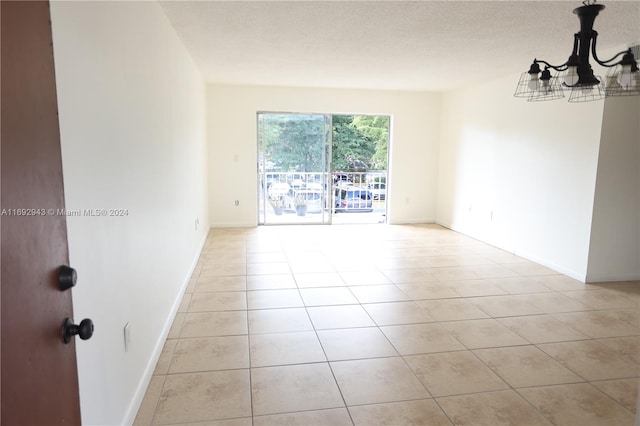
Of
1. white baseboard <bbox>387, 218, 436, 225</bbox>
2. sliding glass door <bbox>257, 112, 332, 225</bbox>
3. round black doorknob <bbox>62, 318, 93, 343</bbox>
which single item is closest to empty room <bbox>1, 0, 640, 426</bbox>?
round black doorknob <bbox>62, 318, 93, 343</bbox>

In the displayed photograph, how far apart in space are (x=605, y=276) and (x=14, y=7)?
474cm

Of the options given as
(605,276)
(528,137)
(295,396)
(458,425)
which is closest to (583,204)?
(605,276)

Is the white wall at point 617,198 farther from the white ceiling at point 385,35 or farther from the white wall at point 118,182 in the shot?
the white wall at point 118,182

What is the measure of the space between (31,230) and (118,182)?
3.08ft

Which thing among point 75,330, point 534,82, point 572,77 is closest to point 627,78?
point 572,77

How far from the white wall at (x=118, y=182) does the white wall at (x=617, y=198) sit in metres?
3.80

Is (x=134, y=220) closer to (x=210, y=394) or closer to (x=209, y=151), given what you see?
(x=210, y=394)

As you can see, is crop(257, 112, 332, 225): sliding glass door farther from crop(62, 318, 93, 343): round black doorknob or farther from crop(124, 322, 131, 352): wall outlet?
crop(62, 318, 93, 343): round black doorknob

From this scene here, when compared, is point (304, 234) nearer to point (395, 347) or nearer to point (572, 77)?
point (395, 347)

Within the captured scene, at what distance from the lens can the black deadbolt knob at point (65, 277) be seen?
0.95 m

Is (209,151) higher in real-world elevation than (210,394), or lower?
higher

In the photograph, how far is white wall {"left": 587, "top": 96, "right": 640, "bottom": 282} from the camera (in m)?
3.66

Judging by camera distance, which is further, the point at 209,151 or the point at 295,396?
the point at 209,151

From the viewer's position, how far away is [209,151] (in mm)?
6199
